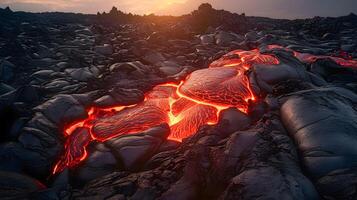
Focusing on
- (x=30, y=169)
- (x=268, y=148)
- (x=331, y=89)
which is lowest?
(x=30, y=169)

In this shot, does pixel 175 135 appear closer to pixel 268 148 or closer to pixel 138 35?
pixel 268 148

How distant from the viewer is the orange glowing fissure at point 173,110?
6.37 metres

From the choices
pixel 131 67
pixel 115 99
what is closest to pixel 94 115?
pixel 115 99

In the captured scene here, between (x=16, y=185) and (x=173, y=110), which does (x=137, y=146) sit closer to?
(x=173, y=110)

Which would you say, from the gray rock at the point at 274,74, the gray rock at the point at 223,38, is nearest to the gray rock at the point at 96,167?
the gray rock at the point at 274,74

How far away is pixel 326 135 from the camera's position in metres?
4.92

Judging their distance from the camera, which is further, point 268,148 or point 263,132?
point 263,132

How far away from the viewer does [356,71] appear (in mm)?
9719

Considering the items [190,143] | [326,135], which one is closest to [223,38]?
[190,143]

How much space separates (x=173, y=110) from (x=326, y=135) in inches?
133

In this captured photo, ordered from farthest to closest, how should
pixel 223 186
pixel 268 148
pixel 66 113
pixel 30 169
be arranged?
pixel 66 113 → pixel 30 169 → pixel 268 148 → pixel 223 186

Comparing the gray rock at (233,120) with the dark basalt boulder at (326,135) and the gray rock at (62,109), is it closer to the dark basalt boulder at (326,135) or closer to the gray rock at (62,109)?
the dark basalt boulder at (326,135)

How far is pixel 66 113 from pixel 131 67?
353cm

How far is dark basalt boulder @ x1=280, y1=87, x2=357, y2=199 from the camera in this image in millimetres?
4229
